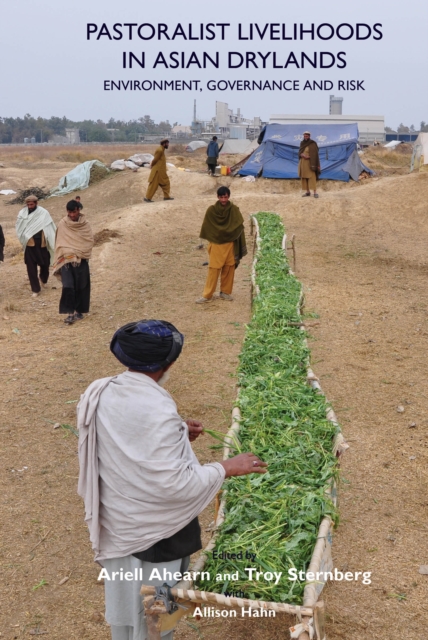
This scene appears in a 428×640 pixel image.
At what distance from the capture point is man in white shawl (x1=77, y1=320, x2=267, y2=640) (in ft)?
7.06

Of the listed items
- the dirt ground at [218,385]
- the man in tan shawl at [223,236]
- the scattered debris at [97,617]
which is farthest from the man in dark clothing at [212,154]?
the scattered debris at [97,617]

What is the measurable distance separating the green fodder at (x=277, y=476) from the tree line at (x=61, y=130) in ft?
226

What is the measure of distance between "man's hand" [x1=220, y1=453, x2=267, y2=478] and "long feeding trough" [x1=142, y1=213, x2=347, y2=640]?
1.46 ft

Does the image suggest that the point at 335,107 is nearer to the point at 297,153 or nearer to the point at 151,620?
the point at 297,153

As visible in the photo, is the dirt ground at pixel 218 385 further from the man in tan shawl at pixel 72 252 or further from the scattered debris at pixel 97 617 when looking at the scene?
the man in tan shawl at pixel 72 252

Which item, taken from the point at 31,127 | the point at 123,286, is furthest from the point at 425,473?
the point at 31,127

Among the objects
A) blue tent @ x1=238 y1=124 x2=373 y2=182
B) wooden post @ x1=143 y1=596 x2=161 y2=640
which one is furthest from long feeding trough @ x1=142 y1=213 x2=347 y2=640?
blue tent @ x1=238 y1=124 x2=373 y2=182

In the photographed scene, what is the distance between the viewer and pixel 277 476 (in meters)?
3.34

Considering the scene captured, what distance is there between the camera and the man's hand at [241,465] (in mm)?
2377

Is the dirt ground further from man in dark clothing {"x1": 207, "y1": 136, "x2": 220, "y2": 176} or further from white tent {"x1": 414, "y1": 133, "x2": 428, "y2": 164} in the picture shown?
man in dark clothing {"x1": 207, "y1": 136, "x2": 220, "y2": 176}

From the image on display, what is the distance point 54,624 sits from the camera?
3123mm

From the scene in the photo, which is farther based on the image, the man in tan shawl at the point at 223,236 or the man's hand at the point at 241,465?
the man in tan shawl at the point at 223,236

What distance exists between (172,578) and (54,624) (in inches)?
41.9

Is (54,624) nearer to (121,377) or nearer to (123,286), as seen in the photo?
(121,377)
